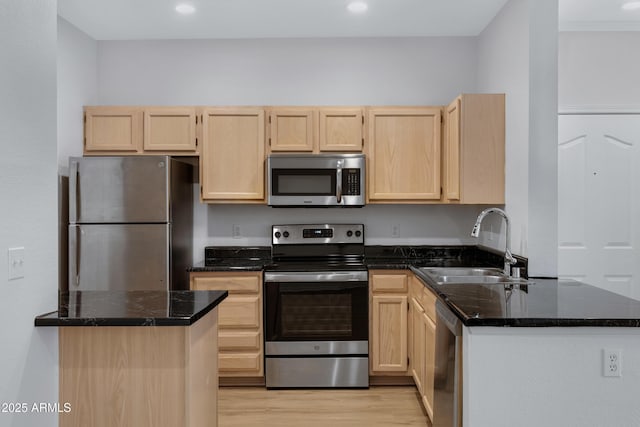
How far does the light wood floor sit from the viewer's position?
2896mm

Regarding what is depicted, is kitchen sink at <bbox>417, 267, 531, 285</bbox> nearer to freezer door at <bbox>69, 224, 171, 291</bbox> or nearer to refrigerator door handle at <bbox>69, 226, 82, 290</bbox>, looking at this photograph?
freezer door at <bbox>69, 224, 171, 291</bbox>

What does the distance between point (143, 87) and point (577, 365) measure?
12.1 feet

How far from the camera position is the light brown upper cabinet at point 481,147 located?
10.2 feet

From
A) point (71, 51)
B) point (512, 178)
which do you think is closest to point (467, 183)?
point (512, 178)

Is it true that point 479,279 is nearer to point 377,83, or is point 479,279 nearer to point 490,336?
point 490,336

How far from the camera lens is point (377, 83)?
3.93 m

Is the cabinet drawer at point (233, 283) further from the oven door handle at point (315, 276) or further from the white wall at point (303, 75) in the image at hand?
the white wall at point (303, 75)

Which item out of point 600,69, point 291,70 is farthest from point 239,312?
point 600,69

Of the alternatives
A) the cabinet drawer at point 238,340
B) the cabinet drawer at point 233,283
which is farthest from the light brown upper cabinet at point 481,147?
the cabinet drawer at point 238,340

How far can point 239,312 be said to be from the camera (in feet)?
11.1

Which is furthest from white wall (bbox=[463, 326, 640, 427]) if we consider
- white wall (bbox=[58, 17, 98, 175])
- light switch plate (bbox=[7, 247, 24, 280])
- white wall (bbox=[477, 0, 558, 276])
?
white wall (bbox=[58, 17, 98, 175])

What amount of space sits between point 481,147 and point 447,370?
5.37 feet

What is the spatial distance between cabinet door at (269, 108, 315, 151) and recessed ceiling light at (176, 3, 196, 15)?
35.4 inches

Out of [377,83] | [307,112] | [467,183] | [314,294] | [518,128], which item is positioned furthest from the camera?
[377,83]
